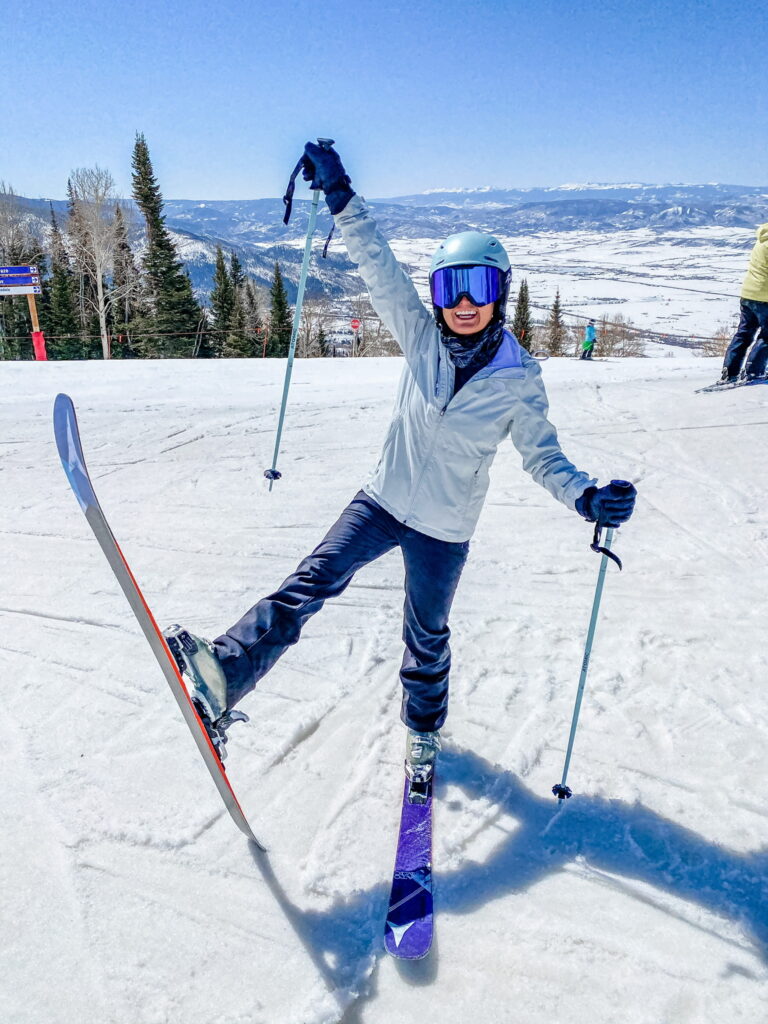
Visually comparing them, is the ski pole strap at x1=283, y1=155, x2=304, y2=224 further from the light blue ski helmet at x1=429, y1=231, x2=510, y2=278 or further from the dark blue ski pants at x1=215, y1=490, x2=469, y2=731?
the dark blue ski pants at x1=215, y1=490, x2=469, y2=731

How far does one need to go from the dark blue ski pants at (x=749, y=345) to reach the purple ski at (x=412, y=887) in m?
8.19

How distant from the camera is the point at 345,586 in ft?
8.03

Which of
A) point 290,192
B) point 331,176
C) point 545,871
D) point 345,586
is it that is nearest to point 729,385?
point 290,192

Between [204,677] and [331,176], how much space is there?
2020 mm

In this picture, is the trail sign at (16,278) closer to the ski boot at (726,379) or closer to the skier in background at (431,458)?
the ski boot at (726,379)

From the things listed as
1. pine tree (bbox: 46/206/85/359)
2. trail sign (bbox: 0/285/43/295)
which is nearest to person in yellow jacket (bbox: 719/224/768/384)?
A: trail sign (bbox: 0/285/43/295)

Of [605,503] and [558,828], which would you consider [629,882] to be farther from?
[605,503]

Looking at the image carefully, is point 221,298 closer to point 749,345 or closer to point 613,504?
point 749,345

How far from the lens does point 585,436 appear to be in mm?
6844

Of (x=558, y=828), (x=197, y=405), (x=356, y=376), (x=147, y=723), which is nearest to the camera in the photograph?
(x=558, y=828)

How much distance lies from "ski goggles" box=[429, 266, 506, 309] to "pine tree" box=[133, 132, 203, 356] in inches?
1260

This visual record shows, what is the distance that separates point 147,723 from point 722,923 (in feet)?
7.50

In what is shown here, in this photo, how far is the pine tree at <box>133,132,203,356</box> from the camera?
31.8m

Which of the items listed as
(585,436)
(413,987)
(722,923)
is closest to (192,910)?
(413,987)
